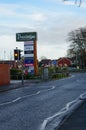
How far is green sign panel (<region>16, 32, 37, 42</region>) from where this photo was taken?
188ft

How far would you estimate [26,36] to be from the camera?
5784 centimetres

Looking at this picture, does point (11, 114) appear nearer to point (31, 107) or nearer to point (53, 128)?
point (31, 107)

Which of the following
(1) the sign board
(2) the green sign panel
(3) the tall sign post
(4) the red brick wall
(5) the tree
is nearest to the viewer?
(4) the red brick wall

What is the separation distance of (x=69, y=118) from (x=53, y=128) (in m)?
2.20

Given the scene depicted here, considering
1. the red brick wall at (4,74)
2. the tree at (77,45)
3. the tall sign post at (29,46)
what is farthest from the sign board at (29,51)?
the tree at (77,45)

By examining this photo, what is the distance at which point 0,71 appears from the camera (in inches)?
1672

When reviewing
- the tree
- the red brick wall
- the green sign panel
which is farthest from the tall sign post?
the tree

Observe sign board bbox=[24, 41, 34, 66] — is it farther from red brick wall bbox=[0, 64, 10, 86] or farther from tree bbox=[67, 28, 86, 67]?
tree bbox=[67, 28, 86, 67]

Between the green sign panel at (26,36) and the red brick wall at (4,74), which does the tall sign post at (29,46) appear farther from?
the red brick wall at (4,74)

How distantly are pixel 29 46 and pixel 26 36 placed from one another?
2150 mm

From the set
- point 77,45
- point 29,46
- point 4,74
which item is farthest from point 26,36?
point 77,45

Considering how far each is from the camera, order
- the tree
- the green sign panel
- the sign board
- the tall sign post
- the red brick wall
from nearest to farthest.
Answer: the red brick wall
the green sign panel
the tall sign post
the sign board
the tree

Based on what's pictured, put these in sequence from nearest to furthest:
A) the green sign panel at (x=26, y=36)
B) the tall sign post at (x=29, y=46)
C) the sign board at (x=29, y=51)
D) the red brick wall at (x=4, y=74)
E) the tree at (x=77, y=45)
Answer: the red brick wall at (x=4, y=74)
the green sign panel at (x=26, y=36)
the tall sign post at (x=29, y=46)
the sign board at (x=29, y=51)
the tree at (x=77, y=45)

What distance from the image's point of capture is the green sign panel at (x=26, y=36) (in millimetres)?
57178
